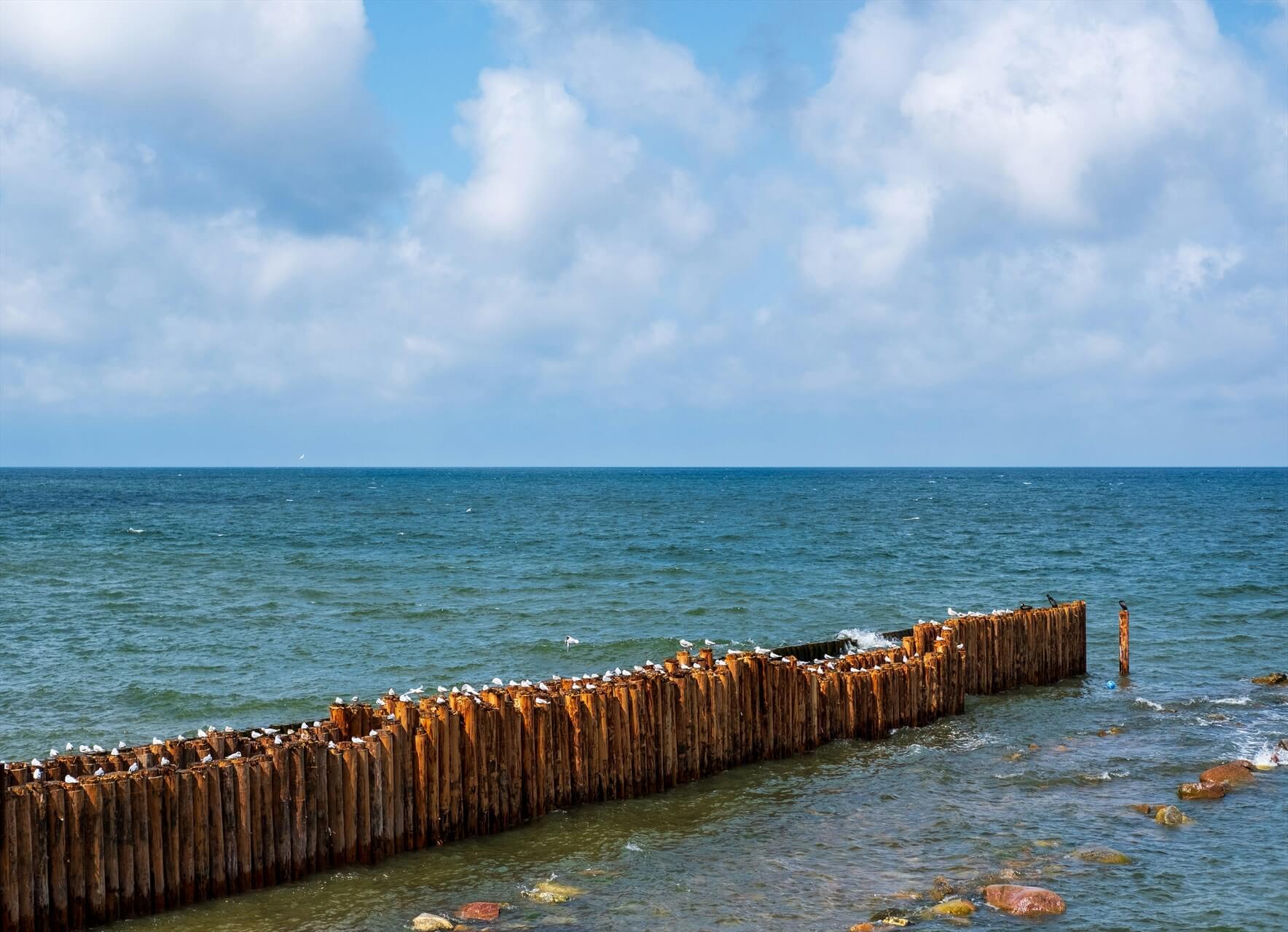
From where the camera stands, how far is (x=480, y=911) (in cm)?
1161

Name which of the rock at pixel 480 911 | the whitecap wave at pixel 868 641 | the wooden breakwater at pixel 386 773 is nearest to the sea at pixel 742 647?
the rock at pixel 480 911

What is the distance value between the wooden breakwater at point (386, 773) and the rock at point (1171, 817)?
5237 millimetres

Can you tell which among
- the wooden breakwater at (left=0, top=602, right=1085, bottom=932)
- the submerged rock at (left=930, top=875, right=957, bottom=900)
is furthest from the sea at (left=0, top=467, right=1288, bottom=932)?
the wooden breakwater at (left=0, top=602, right=1085, bottom=932)

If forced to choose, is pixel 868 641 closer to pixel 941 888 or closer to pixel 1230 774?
pixel 1230 774

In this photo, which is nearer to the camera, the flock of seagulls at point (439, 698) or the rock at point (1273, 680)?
the flock of seagulls at point (439, 698)

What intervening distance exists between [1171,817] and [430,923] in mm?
10019

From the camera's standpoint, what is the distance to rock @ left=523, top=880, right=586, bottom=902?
1213cm

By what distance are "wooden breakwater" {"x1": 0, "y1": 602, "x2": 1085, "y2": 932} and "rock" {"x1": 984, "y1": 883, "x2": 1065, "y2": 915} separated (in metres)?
5.46

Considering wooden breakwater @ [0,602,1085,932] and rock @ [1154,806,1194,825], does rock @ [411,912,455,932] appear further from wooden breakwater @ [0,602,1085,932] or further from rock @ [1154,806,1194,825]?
rock @ [1154,806,1194,825]

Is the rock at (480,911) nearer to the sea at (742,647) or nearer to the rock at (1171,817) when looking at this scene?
the sea at (742,647)

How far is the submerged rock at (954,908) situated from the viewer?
11.6 metres

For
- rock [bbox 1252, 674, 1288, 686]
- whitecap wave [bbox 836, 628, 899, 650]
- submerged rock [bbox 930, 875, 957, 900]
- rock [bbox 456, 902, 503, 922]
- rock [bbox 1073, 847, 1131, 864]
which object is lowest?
rock [bbox 1252, 674, 1288, 686]

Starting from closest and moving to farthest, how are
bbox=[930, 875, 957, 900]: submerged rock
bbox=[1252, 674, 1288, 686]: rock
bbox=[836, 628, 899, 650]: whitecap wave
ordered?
bbox=[930, 875, 957, 900]: submerged rock, bbox=[836, 628, 899, 650]: whitecap wave, bbox=[1252, 674, 1288, 686]: rock

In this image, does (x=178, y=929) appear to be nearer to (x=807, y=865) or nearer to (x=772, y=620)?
(x=807, y=865)
